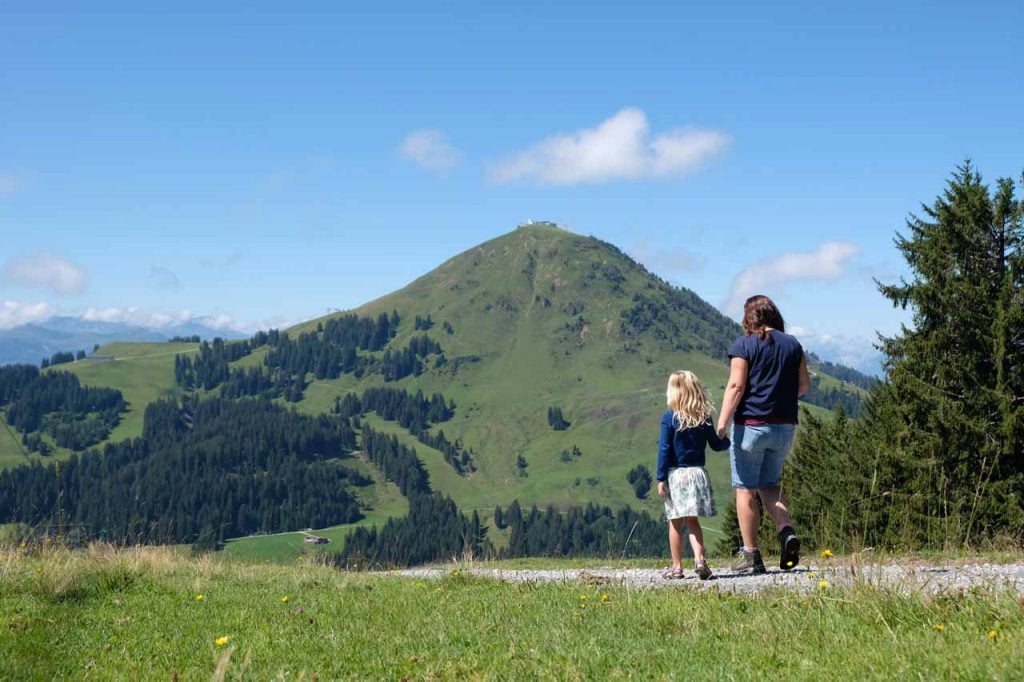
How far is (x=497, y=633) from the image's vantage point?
7676 mm

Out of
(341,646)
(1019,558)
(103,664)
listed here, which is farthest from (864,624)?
(1019,558)

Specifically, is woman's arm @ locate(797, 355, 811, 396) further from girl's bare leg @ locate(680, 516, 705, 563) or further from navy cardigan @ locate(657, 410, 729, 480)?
girl's bare leg @ locate(680, 516, 705, 563)

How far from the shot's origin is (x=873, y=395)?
1767 inches

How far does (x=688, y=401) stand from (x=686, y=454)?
0.76 m

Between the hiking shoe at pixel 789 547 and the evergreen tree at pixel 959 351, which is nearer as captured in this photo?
the hiking shoe at pixel 789 547

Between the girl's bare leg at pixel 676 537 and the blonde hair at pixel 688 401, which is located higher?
the blonde hair at pixel 688 401

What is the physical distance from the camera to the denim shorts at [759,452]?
1062 cm

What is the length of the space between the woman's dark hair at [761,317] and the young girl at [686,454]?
1.16 m

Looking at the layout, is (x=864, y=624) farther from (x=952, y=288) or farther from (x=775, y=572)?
(x=952, y=288)

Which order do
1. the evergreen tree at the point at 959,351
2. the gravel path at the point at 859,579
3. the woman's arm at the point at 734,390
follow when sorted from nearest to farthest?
the gravel path at the point at 859,579
the woman's arm at the point at 734,390
the evergreen tree at the point at 959,351

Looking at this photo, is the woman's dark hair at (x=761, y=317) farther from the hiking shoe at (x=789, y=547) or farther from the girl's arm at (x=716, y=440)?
the hiking shoe at (x=789, y=547)

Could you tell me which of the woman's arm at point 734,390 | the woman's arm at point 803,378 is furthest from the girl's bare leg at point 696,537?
the woman's arm at point 803,378

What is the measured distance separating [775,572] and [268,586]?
7463 mm

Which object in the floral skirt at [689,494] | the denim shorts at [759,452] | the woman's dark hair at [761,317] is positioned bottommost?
the floral skirt at [689,494]
